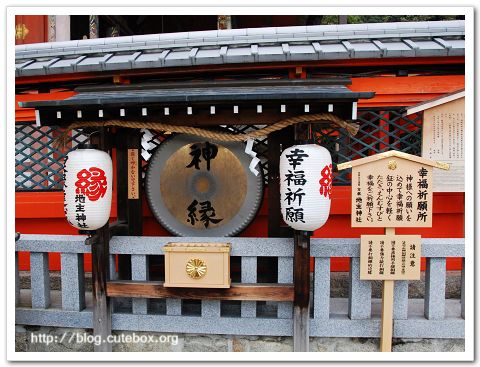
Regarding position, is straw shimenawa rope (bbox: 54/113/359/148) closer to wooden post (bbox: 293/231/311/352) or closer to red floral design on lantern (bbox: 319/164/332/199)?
red floral design on lantern (bbox: 319/164/332/199)

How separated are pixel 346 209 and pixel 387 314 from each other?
1.73 metres

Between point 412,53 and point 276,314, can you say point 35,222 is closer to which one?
point 276,314

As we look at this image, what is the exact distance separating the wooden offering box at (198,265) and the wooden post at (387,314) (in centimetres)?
176

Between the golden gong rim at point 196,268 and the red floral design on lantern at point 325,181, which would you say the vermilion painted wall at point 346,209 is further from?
the red floral design on lantern at point 325,181

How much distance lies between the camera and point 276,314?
410 centimetres

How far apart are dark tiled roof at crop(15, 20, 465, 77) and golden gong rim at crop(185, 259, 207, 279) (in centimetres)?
269

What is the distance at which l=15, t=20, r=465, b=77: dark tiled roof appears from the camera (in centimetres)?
443

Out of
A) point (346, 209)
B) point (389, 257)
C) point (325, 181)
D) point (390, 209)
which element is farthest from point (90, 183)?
point (346, 209)

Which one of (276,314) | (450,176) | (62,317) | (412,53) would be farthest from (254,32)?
(62,317)

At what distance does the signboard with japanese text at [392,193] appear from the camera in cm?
354

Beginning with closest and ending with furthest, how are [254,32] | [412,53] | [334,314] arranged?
1. [334,314]
2. [412,53]
3. [254,32]

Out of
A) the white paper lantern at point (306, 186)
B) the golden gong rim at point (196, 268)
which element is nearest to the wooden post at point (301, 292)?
the white paper lantern at point (306, 186)

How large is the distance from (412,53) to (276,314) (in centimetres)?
384

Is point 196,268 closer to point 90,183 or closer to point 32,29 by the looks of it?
point 90,183
